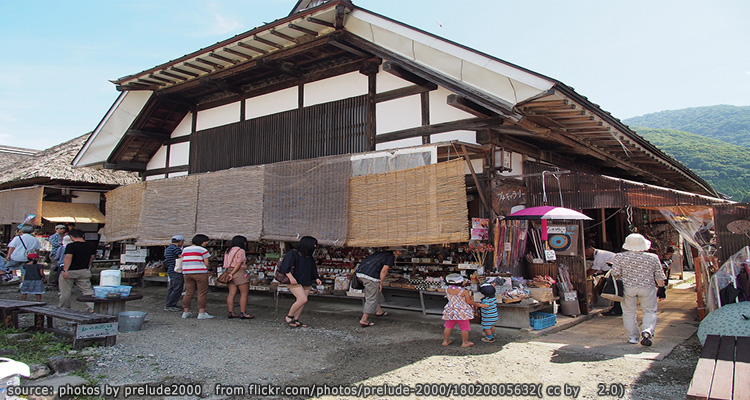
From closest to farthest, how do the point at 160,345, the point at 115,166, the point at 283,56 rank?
the point at 160,345 < the point at 283,56 < the point at 115,166

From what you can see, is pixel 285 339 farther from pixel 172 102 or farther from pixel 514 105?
pixel 172 102

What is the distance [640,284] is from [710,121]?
105 metres

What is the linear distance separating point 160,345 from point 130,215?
710 cm

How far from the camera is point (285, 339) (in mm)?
6945

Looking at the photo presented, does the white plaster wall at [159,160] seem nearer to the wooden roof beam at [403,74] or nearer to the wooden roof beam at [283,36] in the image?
the wooden roof beam at [283,36]

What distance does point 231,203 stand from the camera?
33.7 ft

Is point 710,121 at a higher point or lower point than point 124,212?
higher

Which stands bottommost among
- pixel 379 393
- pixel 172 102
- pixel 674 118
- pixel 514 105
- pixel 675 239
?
pixel 379 393

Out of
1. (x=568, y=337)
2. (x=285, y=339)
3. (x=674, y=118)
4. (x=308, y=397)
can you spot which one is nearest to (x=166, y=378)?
(x=308, y=397)

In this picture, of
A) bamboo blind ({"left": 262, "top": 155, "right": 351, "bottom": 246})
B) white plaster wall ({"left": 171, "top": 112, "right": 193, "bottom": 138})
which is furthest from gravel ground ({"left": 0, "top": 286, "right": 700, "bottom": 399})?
white plaster wall ({"left": 171, "top": 112, "right": 193, "bottom": 138})

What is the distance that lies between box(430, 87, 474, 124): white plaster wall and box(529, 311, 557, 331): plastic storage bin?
366cm

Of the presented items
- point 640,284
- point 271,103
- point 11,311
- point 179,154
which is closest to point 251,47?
point 271,103

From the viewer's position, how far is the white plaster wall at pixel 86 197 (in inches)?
616

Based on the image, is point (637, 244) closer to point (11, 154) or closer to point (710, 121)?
point (11, 154)
